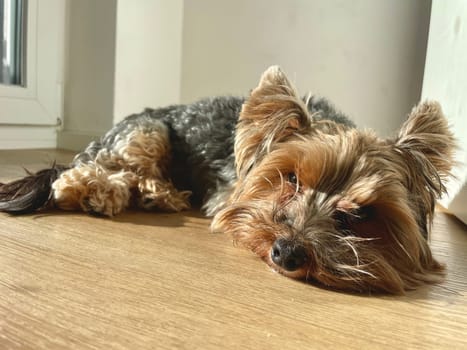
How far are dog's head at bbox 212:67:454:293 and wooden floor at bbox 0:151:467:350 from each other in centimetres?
7

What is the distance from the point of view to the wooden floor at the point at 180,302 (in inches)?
39.9

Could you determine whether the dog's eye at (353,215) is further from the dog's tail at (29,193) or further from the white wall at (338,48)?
the white wall at (338,48)

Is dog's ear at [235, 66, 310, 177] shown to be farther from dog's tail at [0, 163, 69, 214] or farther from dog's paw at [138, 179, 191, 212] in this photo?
dog's tail at [0, 163, 69, 214]

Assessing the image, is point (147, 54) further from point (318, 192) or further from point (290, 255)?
point (290, 255)

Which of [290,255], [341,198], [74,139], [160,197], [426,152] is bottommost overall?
[74,139]

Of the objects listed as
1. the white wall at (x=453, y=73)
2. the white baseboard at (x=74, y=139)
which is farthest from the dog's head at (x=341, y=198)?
the white baseboard at (x=74, y=139)

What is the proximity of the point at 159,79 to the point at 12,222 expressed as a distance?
2.77m

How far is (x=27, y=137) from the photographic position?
454 cm

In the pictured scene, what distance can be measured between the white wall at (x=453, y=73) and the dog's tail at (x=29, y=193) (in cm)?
162

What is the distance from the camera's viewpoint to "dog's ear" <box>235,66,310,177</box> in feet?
6.01

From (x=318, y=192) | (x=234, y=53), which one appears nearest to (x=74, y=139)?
(x=234, y=53)

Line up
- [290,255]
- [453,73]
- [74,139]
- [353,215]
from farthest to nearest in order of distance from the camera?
[74,139]
[453,73]
[353,215]
[290,255]

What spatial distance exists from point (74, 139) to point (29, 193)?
8.73 feet

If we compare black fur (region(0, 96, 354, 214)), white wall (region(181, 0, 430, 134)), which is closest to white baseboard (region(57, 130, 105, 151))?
white wall (region(181, 0, 430, 134))
